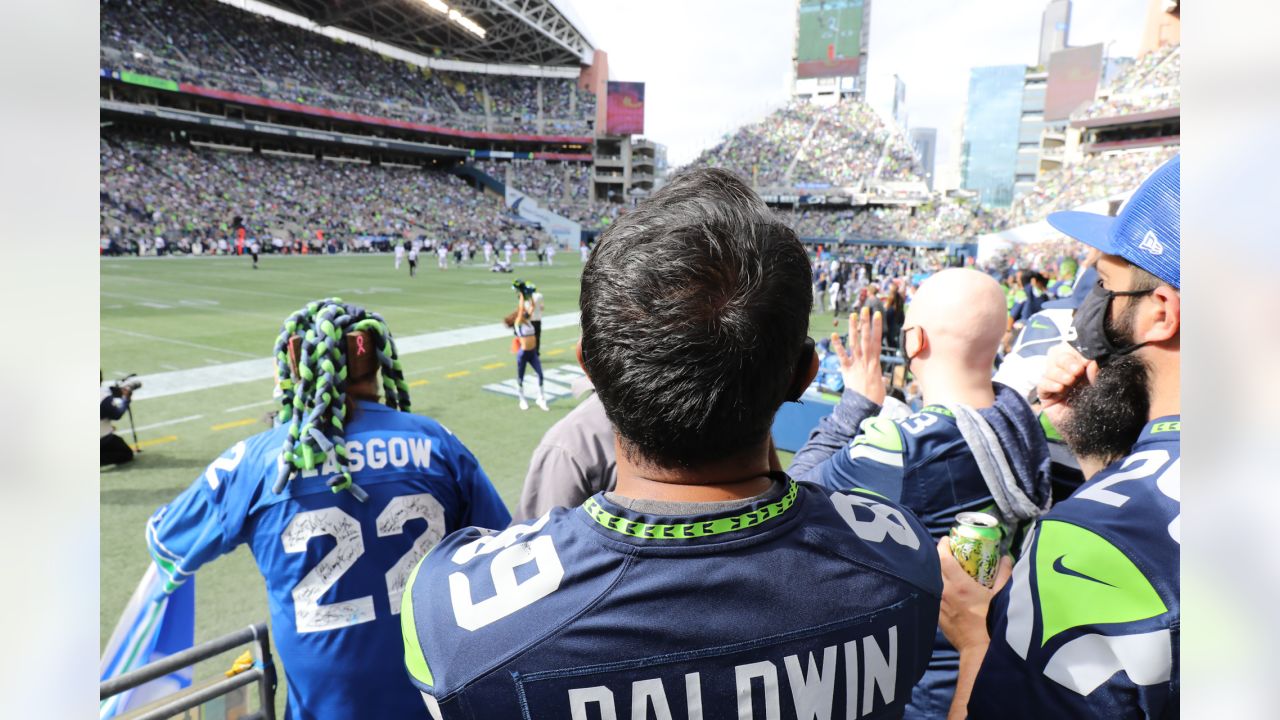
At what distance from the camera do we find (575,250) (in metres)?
57.3

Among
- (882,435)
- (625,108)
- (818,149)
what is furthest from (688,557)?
(818,149)

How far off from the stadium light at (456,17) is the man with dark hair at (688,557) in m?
56.0

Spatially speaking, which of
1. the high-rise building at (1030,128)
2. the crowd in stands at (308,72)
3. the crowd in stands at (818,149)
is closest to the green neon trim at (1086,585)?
the crowd in stands at (308,72)

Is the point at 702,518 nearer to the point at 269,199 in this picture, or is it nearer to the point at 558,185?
the point at 269,199

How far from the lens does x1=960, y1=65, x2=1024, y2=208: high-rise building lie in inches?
4668

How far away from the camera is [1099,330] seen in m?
1.53

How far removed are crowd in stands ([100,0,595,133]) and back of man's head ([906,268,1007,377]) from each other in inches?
1925

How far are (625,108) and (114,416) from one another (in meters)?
71.2

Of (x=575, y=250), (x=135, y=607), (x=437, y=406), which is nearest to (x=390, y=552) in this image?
(x=135, y=607)

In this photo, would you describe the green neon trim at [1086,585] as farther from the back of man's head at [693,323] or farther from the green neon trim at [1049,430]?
the green neon trim at [1049,430]

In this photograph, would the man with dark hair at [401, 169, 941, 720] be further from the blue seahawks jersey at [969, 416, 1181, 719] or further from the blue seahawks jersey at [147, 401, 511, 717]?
the blue seahawks jersey at [147, 401, 511, 717]

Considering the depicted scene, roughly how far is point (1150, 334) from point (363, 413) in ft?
7.21

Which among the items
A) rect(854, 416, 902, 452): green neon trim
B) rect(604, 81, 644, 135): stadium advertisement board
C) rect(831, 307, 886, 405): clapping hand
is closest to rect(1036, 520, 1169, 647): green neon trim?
rect(854, 416, 902, 452): green neon trim
